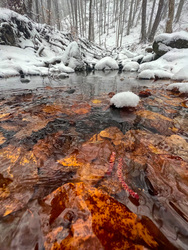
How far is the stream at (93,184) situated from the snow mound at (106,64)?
9.02 m

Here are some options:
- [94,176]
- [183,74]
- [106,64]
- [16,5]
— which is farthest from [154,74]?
[16,5]

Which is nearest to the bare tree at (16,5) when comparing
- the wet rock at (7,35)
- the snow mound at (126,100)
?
the wet rock at (7,35)

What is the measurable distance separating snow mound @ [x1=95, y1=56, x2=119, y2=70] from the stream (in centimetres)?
902

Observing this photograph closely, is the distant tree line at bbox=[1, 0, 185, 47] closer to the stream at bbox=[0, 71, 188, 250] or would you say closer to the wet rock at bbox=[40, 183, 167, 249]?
the stream at bbox=[0, 71, 188, 250]

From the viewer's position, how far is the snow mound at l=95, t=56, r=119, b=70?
30.9 ft

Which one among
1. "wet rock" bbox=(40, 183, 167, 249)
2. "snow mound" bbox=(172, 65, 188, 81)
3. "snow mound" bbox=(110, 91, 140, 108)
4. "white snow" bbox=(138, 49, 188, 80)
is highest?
"white snow" bbox=(138, 49, 188, 80)

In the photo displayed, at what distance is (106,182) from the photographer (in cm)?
92

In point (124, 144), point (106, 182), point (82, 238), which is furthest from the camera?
point (124, 144)

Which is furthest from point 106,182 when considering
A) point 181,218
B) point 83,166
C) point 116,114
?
point 116,114

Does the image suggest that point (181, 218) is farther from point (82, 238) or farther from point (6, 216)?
point (6, 216)

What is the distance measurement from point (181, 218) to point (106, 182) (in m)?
0.48

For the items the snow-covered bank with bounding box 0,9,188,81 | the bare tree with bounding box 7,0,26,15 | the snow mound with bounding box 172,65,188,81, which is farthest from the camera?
the bare tree with bounding box 7,0,26,15

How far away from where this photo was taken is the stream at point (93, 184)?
0.63m

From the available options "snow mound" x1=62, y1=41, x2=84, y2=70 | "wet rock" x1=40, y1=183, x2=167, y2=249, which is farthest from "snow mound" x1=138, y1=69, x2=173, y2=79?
"wet rock" x1=40, y1=183, x2=167, y2=249
